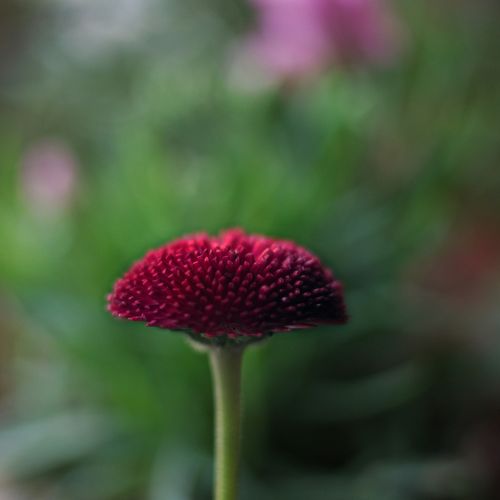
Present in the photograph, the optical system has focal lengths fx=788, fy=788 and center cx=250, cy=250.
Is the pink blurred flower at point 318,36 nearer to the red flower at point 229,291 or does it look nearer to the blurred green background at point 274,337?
the blurred green background at point 274,337

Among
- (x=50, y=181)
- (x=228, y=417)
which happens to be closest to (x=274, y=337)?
(x=50, y=181)

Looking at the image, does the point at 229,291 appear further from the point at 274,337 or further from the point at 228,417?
the point at 274,337

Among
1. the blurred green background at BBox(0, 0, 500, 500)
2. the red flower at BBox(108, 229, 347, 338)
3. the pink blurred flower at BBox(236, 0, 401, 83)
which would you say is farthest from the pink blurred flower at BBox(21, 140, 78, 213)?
the red flower at BBox(108, 229, 347, 338)

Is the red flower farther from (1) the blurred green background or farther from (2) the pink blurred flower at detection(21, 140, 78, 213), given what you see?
(2) the pink blurred flower at detection(21, 140, 78, 213)

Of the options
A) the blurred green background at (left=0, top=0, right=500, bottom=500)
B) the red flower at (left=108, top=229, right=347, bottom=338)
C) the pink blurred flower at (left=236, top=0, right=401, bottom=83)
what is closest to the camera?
the red flower at (left=108, top=229, right=347, bottom=338)

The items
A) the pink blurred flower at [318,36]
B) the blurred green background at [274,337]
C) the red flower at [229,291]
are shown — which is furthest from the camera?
the pink blurred flower at [318,36]

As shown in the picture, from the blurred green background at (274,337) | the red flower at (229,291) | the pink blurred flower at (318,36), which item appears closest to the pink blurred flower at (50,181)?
A: the blurred green background at (274,337)

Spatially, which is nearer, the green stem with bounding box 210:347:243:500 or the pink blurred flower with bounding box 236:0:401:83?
the green stem with bounding box 210:347:243:500

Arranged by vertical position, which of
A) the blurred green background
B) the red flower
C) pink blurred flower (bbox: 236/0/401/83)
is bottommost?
the red flower
